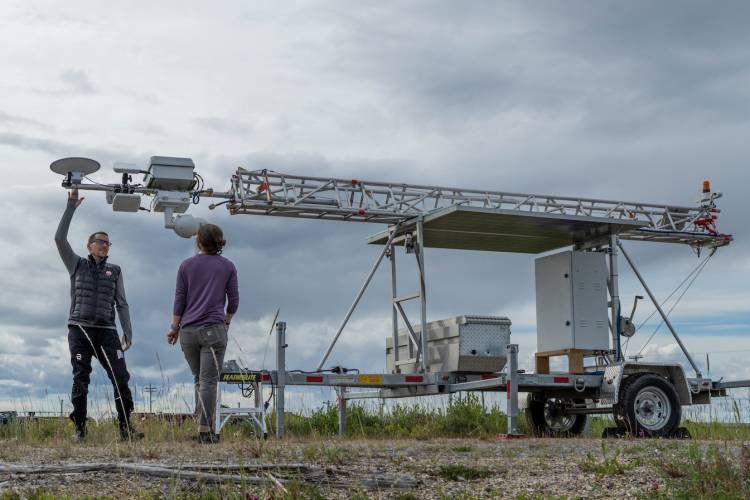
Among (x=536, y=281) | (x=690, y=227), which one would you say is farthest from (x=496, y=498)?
(x=690, y=227)

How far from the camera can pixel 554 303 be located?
14.6 metres

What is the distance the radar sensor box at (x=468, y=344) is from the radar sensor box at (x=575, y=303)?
1345 mm

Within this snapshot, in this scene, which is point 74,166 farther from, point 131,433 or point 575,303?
point 575,303

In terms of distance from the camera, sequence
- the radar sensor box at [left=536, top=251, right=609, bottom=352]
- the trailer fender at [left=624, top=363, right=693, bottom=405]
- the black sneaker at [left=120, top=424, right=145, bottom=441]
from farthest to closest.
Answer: the radar sensor box at [left=536, top=251, right=609, bottom=352] → the trailer fender at [left=624, top=363, right=693, bottom=405] → the black sneaker at [left=120, top=424, right=145, bottom=441]

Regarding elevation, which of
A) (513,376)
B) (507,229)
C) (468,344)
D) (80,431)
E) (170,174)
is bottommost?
(80,431)

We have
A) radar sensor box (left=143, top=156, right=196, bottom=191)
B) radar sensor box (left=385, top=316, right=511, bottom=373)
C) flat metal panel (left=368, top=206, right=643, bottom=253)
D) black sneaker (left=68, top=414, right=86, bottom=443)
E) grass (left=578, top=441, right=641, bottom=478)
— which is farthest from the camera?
flat metal panel (left=368, top=206, right=643, bottom=253)

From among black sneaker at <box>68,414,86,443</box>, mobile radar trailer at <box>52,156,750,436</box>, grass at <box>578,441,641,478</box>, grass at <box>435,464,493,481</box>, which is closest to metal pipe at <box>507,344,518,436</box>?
mobile radar trailer at <box>52,156,750,436</box>

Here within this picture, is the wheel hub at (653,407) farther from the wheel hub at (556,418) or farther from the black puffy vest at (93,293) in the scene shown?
the black puffy vest at (93,293)

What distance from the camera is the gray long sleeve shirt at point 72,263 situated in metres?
10.1

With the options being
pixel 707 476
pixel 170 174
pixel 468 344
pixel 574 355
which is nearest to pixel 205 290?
pixel 170 174

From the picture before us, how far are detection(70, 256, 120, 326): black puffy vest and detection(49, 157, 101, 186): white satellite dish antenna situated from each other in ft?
8.28

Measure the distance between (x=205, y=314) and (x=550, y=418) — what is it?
794 centimetres

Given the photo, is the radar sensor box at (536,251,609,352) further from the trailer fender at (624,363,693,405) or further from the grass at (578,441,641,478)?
the grass at (578,441,641,478)

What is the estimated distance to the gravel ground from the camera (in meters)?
6.23
